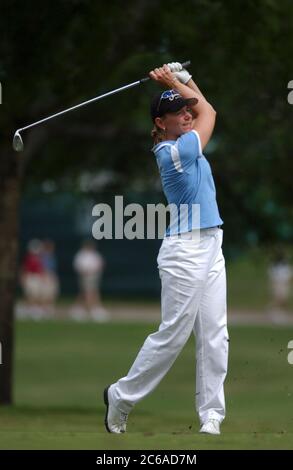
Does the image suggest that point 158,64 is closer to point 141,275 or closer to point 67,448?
point 67,448

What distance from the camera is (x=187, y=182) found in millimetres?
9164

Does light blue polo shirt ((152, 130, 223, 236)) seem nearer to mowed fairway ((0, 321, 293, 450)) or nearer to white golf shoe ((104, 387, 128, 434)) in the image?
white golf shoe ((104, 387, 128, 434))

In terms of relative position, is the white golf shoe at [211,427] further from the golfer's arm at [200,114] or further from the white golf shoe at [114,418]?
the golfer's arm at [200,114]

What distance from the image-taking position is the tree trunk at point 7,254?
15.5 meters

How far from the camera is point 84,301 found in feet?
130

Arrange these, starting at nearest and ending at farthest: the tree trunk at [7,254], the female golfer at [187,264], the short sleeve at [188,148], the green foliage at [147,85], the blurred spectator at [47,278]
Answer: the short sleeve at [188,148] < the female golfer at [187,264] < the green foliage at [147,85] < the tree trunk at [7,254] < the blurred spectator at [47,278]

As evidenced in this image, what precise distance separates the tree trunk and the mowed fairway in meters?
0.46

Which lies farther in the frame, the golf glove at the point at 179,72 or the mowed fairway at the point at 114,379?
the golf glove at the point at 179,72

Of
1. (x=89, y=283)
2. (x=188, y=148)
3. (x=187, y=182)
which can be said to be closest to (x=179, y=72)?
(x=188, y=148)

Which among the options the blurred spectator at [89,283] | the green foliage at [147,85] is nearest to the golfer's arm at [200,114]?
the green foliage at [147,85]

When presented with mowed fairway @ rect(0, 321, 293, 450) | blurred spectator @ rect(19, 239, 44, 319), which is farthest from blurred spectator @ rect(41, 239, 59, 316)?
mowed fairway @ rect(0, 321, 293, 450)

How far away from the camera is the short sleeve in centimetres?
905

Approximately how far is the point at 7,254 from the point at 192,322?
22.3ft
